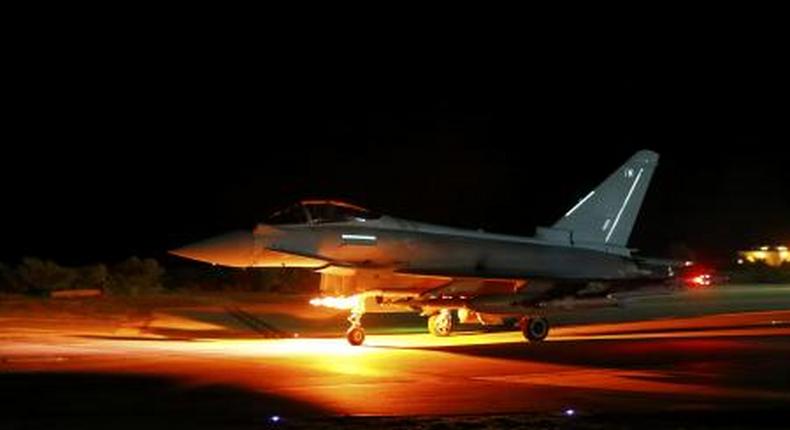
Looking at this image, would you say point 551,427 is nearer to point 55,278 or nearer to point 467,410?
point 467,410

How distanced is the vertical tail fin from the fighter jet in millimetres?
31

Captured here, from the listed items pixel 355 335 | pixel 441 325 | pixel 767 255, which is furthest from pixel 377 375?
pixel 767 255

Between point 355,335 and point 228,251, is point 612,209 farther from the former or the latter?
point 228,251

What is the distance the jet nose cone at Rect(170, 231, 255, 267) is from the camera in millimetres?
26000

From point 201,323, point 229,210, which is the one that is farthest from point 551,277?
point 229,210

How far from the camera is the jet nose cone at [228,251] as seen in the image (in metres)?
26.0

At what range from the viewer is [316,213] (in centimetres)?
2683

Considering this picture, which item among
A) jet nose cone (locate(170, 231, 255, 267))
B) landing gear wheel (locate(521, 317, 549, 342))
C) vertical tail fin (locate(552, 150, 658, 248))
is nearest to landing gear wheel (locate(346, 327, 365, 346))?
jet nose cone (locate(170, 231, 255, 267))

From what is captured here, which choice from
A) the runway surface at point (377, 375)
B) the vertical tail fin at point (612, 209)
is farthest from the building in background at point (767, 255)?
the runway surface at point (377, 375)

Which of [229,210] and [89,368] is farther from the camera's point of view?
[229,210]

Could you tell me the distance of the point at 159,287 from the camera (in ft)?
156

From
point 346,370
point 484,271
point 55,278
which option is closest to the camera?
point 346,370

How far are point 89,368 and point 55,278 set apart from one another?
86.1 feet

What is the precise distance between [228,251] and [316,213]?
6.71 feet
